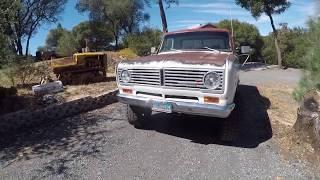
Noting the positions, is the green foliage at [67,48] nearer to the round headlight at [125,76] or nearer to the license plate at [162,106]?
the round headlight at [125,76]

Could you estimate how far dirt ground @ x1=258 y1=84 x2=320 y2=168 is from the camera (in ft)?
19.4

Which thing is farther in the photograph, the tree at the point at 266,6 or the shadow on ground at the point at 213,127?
the tree at the point at 266,6

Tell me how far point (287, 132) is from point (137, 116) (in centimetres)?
283

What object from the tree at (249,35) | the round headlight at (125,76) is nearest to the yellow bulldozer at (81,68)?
the round headlight at (125,76)

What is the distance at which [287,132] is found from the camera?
23.0ft

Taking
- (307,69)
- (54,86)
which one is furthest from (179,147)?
(54,86)

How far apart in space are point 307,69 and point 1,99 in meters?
6.71

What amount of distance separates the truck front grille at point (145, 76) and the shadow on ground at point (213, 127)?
48.9 inches

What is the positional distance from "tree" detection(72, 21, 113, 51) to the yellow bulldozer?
28159mm

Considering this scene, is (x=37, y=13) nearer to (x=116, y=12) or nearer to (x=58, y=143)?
(x=116, y=12)

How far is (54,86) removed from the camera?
1046cm

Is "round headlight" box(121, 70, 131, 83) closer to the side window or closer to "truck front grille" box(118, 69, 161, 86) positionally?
"truck front grille" box(118, 69, 161, 86)

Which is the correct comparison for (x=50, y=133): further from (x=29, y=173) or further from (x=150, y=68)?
(x=150, y=68)

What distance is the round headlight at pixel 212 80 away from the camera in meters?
5.74
